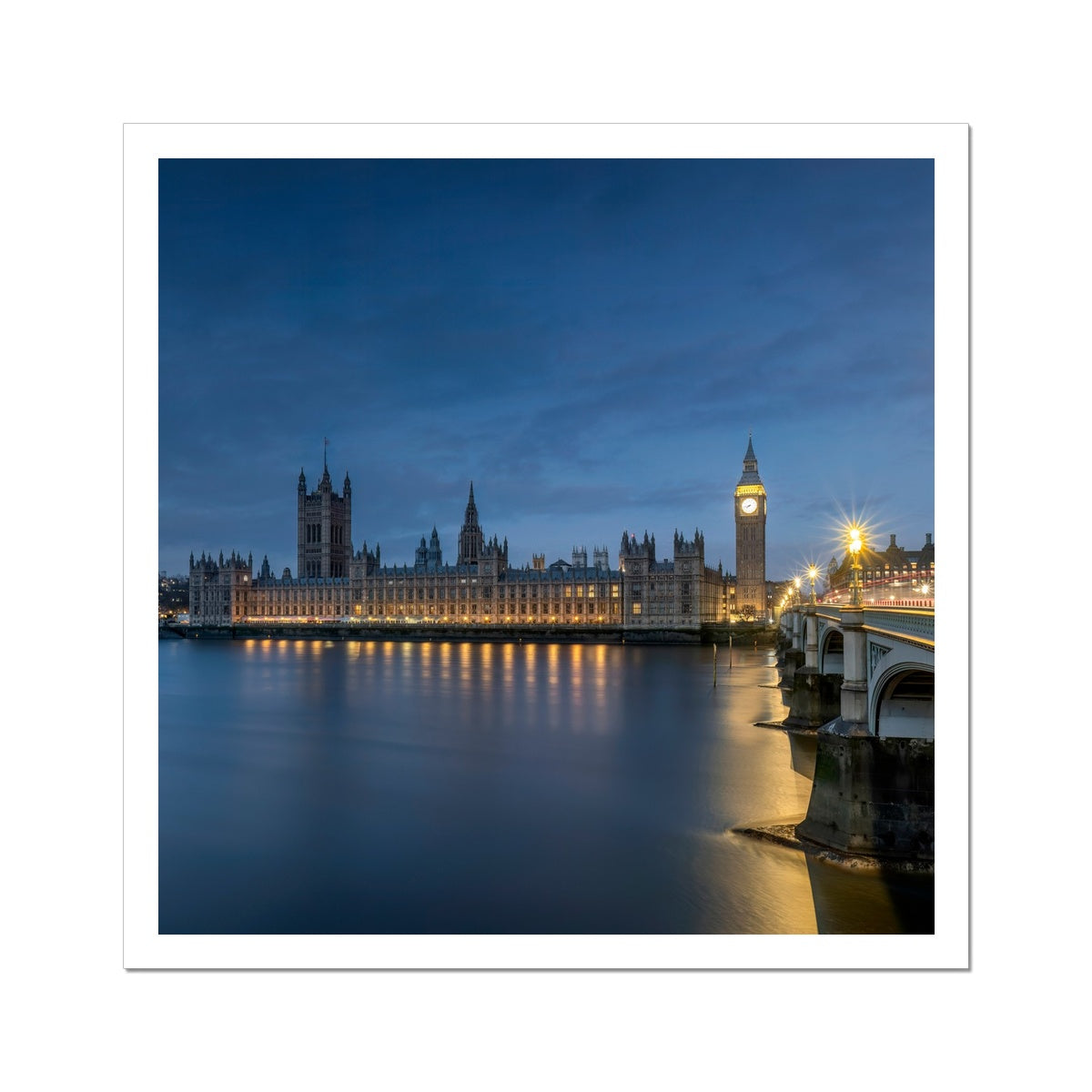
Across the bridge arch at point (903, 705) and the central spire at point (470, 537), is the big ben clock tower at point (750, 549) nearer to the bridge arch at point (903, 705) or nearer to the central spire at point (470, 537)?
the central spire at point (470, 537)

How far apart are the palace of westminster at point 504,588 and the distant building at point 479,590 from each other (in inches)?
2.8

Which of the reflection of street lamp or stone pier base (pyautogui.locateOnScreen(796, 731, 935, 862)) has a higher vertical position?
the reflection of street lamp

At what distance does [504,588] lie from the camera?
60.2 meters

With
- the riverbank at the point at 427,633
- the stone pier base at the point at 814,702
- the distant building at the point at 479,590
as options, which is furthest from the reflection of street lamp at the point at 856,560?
the distant building at the point at 479,590

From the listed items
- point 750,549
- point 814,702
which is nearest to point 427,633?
point 750,549

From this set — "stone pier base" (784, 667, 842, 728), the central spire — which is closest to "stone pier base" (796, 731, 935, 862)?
"stone pier base" (784, 667, 842, 728)

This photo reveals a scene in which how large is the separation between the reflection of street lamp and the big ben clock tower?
60783mm

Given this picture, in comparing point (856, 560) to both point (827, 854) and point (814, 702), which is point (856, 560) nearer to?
point (827, 854)

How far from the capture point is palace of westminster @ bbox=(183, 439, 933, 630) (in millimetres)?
57469

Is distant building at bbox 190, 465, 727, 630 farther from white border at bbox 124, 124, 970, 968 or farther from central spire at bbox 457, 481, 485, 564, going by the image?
white border at bbox 124, 124, 970, 968
